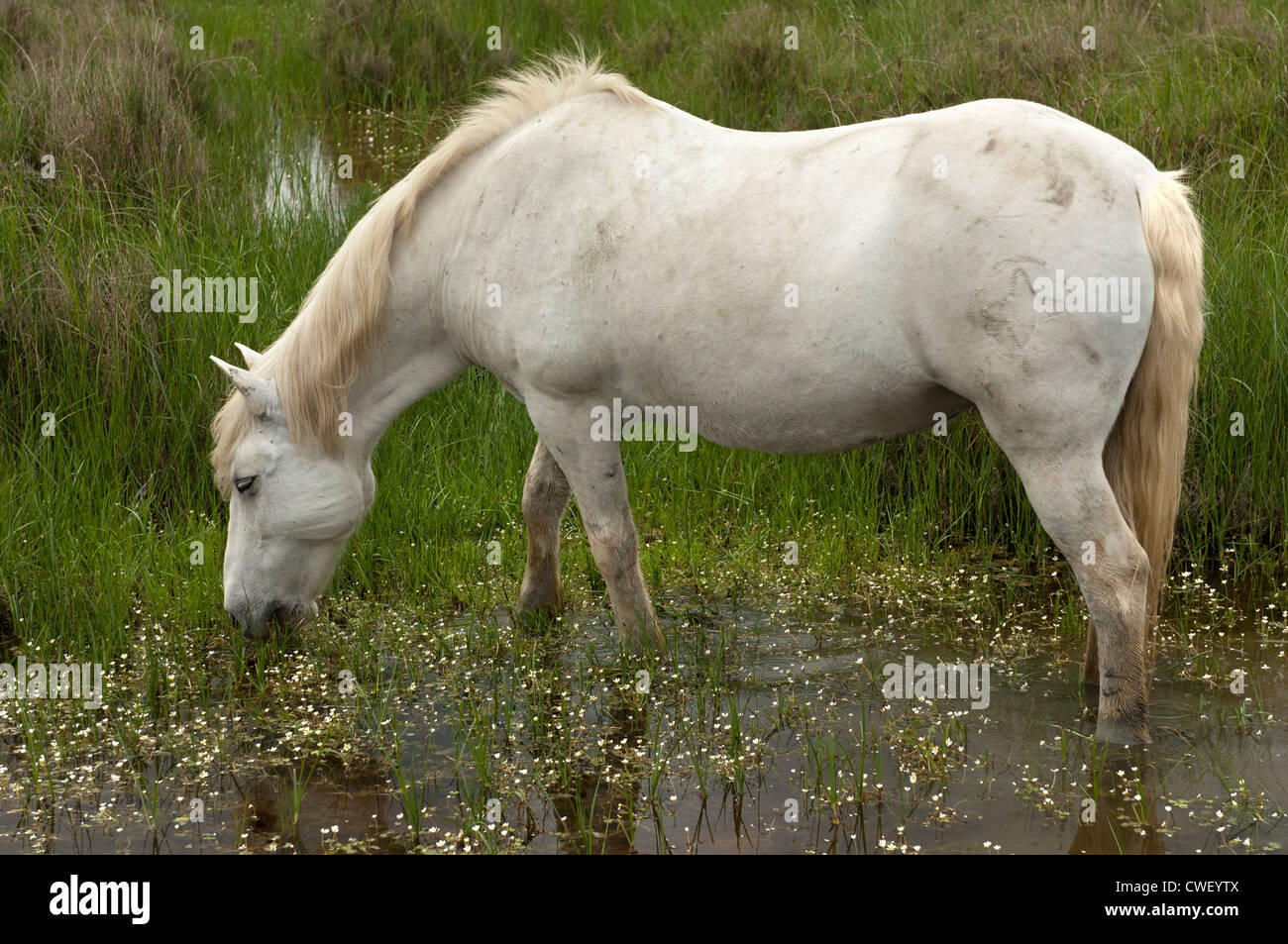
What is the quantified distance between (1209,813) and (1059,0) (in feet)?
24.8

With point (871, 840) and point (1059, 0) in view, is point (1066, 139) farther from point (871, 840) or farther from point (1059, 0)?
point (1059, 0)

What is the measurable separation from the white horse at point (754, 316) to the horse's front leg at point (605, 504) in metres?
0.01

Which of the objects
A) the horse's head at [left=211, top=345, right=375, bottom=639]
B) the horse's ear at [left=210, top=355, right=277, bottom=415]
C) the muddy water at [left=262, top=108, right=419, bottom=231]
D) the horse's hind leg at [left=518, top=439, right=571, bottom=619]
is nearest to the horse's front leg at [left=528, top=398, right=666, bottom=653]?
the horse's hind leg at [left=518, top=439, right=571, bottom=619]

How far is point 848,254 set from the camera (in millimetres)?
3738

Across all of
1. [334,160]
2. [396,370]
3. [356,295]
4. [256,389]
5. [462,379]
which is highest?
[334,160]

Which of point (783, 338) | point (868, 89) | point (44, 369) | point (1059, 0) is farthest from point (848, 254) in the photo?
point (1059, 0)

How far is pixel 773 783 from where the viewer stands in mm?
3871

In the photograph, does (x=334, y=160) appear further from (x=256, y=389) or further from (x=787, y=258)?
(x=787, y=258)

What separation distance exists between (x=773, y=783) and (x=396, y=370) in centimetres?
196

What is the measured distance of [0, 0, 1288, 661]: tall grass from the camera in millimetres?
5445

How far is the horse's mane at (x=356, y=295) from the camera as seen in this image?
14.7 feet

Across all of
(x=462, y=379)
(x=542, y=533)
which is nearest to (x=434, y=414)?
(x=462, y=379)

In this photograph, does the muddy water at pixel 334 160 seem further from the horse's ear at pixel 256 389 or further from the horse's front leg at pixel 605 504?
the horse's front leg at pixel 605 504

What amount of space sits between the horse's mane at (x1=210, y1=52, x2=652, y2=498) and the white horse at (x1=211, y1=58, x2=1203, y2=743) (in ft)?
0.04
